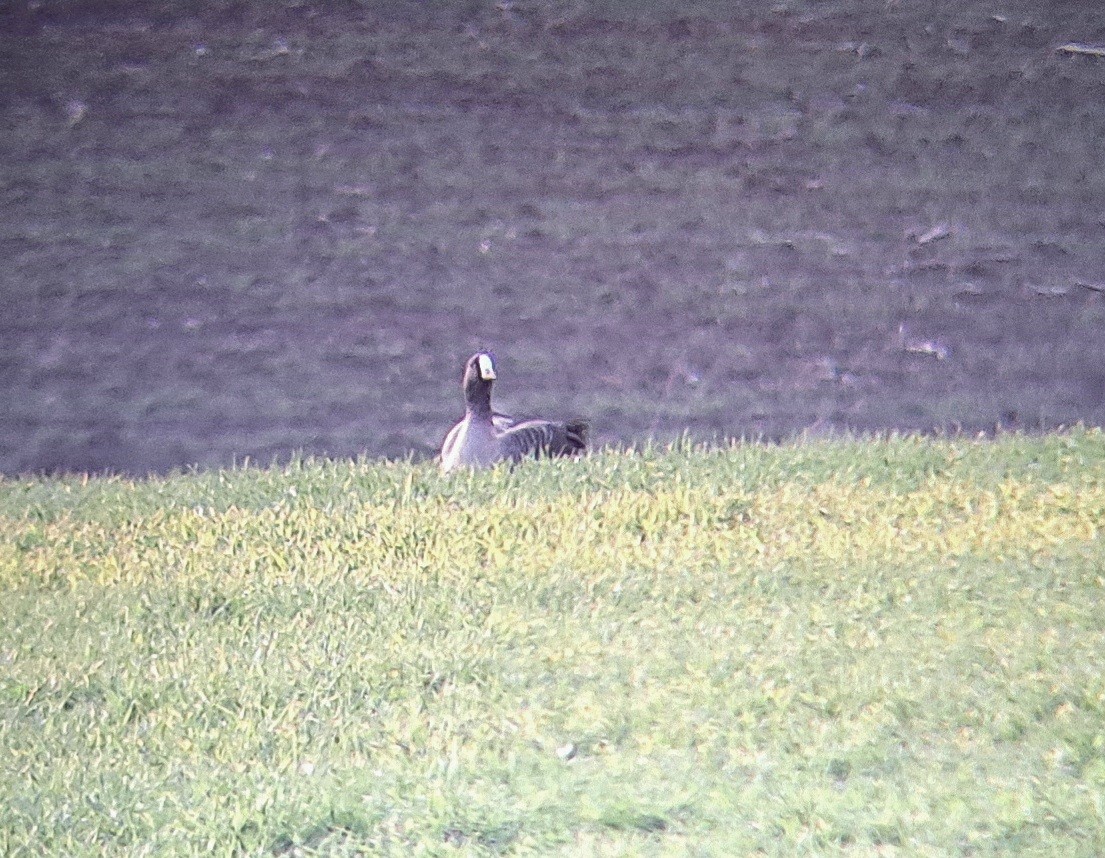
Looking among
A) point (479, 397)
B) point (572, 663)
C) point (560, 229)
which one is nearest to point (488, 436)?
point (479, 397)

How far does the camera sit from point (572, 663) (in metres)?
5.11

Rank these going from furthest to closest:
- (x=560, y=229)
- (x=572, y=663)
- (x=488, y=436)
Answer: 1. (x=560, y=229)
2. (x=488, y=436)
3. (x=572, y=663)

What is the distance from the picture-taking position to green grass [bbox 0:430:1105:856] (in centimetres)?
409

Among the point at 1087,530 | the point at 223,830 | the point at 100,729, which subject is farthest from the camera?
the point at 1087,530

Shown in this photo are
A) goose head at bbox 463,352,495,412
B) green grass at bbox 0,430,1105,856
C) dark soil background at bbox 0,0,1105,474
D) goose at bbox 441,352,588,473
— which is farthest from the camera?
dark soil background at bbox 0,0,1105,474

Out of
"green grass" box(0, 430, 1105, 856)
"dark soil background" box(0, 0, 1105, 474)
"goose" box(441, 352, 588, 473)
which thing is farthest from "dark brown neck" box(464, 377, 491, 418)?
"dark soil background" box(0, 0, 1105, 474)

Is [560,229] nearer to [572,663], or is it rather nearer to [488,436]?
[488,436]

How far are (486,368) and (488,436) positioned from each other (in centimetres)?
34

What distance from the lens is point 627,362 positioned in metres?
8.92

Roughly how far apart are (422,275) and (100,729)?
4504 mm

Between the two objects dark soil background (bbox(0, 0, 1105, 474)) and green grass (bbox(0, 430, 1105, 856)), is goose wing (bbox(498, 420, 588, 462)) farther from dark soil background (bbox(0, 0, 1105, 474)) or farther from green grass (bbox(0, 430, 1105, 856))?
dark soil background (bbox(0, 0, 1105, 474))

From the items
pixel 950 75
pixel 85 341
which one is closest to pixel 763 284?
pixel 950 75

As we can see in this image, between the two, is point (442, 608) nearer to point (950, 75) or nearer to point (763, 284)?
point (763, 284)

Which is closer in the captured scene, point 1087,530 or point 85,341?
point 1087,530
